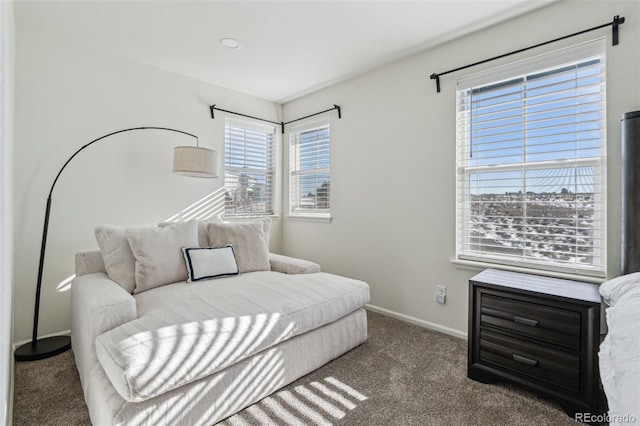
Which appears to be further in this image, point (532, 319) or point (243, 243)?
point (243, 243)

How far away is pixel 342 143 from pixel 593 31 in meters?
2.16

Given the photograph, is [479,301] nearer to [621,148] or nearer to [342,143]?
[621,148]

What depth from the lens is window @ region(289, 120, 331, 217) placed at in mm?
3764

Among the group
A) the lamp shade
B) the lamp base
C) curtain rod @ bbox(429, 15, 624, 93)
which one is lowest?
the lamp base

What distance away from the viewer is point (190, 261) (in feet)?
8.00

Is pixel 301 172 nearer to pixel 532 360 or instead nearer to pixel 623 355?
pixel 532 360

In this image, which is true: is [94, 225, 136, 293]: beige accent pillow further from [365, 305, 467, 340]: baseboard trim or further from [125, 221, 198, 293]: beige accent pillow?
[365, 305, 467, 340]: baseboard trim

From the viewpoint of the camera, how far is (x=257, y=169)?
4.09 meters

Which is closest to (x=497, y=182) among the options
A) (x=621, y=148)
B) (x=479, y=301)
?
(x=621, y=148)

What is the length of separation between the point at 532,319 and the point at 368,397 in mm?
1046

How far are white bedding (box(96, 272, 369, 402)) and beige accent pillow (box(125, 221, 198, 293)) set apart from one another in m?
0.09

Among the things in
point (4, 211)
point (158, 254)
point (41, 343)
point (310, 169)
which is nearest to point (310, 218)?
point (310, 169)

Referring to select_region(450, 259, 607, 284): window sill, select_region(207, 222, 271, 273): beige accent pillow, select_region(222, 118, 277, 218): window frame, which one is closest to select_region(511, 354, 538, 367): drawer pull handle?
select_region(450, 259, 607, 284): window sill

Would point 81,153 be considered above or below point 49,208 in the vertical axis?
above
